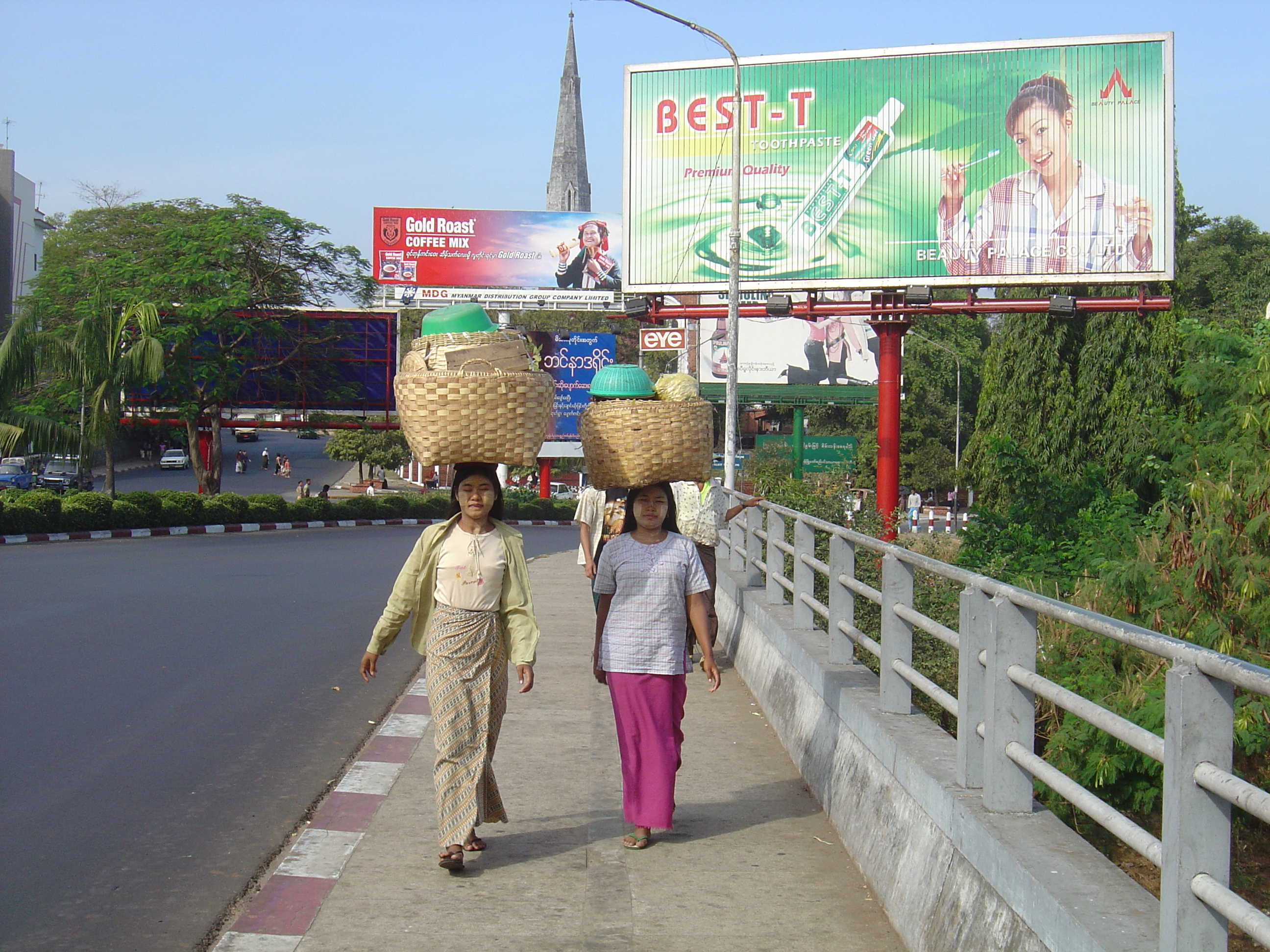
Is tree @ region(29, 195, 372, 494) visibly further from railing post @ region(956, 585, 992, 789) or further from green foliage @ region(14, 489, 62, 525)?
railing post @ region(956, 585, 992, 789)

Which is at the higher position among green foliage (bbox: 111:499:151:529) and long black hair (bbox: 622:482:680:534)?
long black hair (bbox: 622:482:680:534)

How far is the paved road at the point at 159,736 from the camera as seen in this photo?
5.01 meters

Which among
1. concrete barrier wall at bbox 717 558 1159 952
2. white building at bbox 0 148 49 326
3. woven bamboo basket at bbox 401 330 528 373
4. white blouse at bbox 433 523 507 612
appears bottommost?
concrete barrier wall at bbox 717 558 1159 952

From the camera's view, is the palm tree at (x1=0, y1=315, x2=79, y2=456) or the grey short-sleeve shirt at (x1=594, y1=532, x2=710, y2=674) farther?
the palm tree at (x1=0, y1=315, x2=79, y2=456)

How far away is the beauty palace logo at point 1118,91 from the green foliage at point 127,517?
21.2m

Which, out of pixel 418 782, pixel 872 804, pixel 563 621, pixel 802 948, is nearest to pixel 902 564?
pixel 872 804

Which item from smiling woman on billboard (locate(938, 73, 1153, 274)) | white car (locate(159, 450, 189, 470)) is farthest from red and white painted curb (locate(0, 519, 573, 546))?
white car (locate(159, 450, 189, 470))

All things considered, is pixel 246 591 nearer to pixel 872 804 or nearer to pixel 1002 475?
pixel 1002 475

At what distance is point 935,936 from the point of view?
408cm

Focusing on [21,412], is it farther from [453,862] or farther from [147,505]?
[453,862]

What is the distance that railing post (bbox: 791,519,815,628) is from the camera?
8039mm

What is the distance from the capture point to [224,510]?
3316 centimetres

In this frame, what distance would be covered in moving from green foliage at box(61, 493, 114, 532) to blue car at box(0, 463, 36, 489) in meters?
16.6

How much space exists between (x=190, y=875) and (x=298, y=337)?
42.1m
